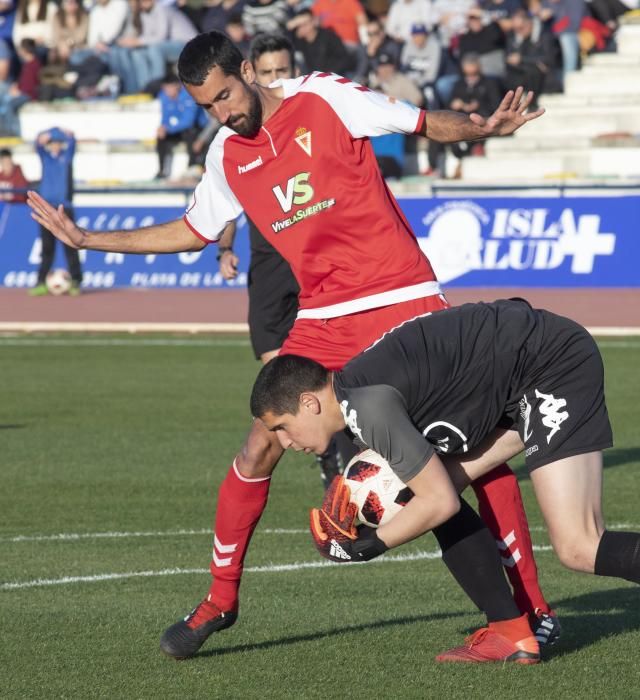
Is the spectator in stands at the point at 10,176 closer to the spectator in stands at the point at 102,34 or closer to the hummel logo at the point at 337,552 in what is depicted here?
the spectator in stands at the point at 102,34

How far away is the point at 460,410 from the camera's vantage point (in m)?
5.46

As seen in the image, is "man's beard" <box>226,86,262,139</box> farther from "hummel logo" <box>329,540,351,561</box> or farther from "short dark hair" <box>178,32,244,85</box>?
"hummel logo" <box>329,540,351,561</box>

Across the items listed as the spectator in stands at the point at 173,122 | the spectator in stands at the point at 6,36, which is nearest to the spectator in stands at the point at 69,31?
the spectator in stands at the point at 6,36

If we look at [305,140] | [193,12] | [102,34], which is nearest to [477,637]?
[305,140]

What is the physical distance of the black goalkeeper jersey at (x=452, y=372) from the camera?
17.1 ft

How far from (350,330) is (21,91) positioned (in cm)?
2693

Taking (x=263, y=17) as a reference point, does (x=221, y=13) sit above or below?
below

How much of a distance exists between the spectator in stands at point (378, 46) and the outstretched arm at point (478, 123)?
72.5 feet

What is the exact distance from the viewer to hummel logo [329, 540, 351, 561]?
5309 millimetres

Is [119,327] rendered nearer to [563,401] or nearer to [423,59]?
[423,59]

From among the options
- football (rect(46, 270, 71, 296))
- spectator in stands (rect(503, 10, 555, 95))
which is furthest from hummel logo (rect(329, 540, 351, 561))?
spectator in stands (rect(503, 10, 555, 95))

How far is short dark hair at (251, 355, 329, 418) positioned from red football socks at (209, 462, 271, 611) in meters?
0.99

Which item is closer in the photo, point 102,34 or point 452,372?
point 452,372

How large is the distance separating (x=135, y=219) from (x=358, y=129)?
58.2 ft
